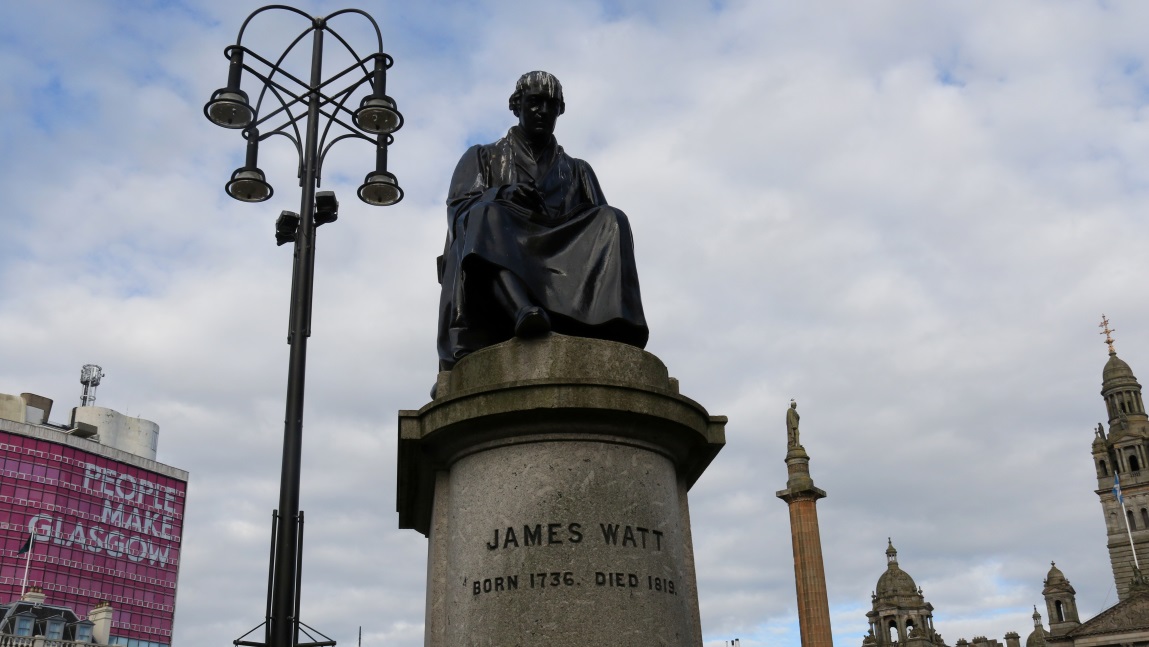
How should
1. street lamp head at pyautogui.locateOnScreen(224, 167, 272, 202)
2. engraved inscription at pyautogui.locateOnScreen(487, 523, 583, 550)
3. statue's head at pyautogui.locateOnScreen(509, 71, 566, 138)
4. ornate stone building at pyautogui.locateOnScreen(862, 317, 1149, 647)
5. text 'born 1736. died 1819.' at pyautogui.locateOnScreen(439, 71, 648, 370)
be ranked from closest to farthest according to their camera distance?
engraved inscription at pyautogui.locateOnScreen(487, 523, 583, 550), text 'born 1736. died 1819.' at pyautogui.locateOnScreen(439, 71, 648, 370), statue's head at pyautogui.locateOnScreen(509, 71, 566, 138), street lamp head at pyautogui.locateOnScreen(224, 167, 272, 202), ornate stone building at pyautogui.locateOnScreen(862, 317, 1149, 647)

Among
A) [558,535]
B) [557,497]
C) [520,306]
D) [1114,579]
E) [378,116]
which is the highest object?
[1114,579]

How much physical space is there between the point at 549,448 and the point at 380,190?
618cm

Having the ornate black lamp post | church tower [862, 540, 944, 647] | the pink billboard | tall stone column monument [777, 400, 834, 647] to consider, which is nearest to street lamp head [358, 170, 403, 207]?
the ornate black lamp post

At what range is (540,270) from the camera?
761 centimetres

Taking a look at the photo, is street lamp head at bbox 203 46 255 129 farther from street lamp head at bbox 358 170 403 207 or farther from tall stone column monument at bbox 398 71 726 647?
tall stone column monument at bbox 398 71 726 647

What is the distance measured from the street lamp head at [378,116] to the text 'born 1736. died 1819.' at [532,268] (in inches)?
128

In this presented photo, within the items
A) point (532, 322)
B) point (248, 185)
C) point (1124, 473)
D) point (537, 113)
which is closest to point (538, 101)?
point (537, 113)

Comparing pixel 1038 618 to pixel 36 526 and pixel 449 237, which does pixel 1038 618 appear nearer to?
pixel 36 526

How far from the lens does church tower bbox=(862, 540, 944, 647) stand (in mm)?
77938

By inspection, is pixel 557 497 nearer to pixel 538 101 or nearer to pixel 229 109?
Answer: pixel 538 101

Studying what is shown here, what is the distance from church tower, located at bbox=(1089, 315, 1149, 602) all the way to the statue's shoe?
352ft

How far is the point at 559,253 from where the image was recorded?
304 inches

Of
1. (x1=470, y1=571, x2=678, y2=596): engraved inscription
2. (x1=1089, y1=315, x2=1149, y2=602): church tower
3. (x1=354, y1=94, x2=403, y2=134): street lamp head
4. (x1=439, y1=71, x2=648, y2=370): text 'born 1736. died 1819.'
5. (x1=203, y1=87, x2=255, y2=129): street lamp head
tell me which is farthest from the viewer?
(x1=1089, y1=315, x2=1149, y2=602): church tower

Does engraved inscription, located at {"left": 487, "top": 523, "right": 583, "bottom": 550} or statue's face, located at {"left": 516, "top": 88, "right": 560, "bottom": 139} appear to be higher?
statue's face, located at {"left": 516, "top": 88, "right": 560, "bottom": 139}
